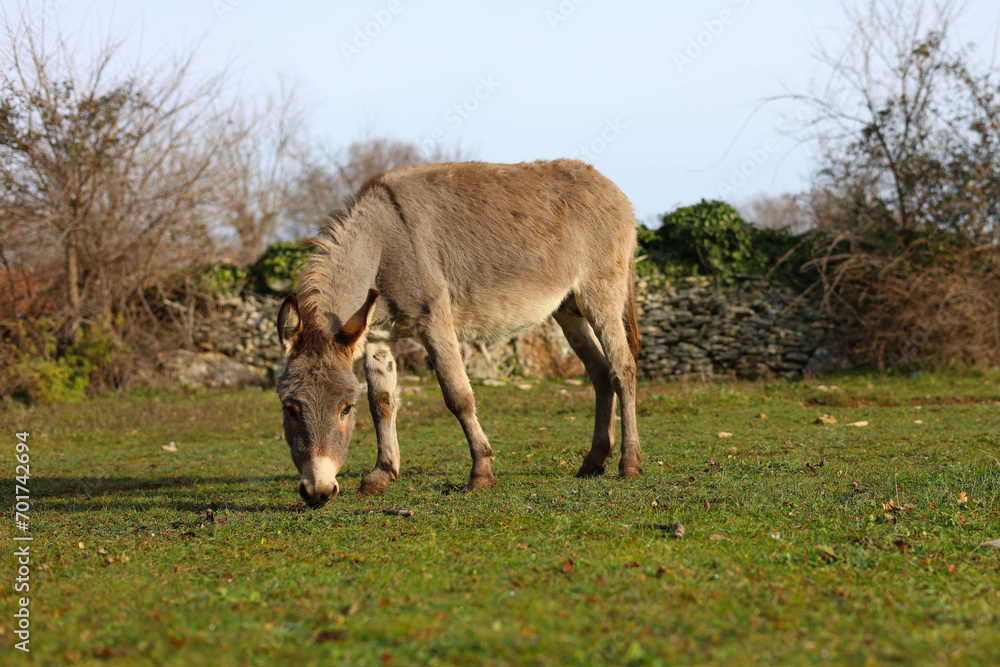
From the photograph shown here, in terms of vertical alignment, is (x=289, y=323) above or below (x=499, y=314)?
below

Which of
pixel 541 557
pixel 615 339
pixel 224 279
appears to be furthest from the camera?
Result: pixel 224 279

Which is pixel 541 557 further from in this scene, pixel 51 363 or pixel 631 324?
pixel 51 363

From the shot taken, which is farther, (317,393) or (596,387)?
(596,387)

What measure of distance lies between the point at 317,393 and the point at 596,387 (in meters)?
2.68

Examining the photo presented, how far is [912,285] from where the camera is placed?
12156mm

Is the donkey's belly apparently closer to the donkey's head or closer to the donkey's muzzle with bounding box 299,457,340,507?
the donkey's head

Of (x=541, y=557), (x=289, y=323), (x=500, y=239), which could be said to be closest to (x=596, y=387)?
(x=500, y=239)

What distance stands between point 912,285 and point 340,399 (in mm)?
10840

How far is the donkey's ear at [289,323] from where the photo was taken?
4859 millimetres

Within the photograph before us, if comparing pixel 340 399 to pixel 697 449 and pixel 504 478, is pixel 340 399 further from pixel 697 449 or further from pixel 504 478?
pixel 697 449

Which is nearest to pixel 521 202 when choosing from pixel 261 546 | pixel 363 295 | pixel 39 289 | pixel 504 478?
pixel 363 295

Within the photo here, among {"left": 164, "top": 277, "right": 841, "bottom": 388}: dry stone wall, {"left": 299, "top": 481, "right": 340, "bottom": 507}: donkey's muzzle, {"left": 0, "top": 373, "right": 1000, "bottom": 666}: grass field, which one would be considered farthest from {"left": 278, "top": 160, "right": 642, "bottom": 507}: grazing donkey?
{"left": 164, "top": 277, "right": 841, "bottom": 388}: dry stone wall

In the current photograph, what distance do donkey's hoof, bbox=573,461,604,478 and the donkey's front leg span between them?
147 centimetres

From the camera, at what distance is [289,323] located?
193 inches
